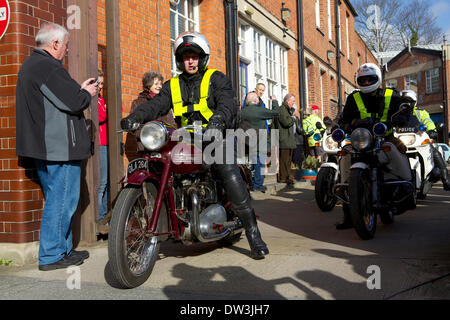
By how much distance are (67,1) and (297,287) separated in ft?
11.8

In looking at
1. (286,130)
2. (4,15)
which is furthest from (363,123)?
(286,130)

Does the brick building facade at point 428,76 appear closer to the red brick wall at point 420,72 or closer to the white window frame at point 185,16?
the red brick wall at point 420,72

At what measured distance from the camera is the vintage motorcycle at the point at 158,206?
329 centimetres

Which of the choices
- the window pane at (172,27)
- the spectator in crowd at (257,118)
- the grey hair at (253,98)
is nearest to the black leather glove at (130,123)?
the window pane at (172,27)

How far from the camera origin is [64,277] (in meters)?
3.76

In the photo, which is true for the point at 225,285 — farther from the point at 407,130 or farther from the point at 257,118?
the point at 257,118

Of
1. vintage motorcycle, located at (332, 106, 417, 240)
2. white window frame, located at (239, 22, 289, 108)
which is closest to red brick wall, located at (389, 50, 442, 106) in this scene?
white window frame, located at (239, 22, 289, 108)

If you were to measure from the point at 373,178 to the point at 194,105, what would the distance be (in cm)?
214

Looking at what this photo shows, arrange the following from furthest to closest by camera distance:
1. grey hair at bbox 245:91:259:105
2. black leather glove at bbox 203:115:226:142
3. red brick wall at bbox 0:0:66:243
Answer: grey hair at bbox 245:91:259:105
red brick wall at bbox 0:0:66:243
black leather glove at bbox 203:115:226:142

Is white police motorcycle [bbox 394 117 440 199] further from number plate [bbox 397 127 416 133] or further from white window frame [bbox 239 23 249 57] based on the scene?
white window frame [bbox 239 23 249 57]

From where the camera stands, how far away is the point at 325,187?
700 cm

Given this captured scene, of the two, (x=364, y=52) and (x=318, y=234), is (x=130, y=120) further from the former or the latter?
(x=364, y=52)

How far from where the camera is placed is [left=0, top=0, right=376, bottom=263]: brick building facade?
4305 mm
